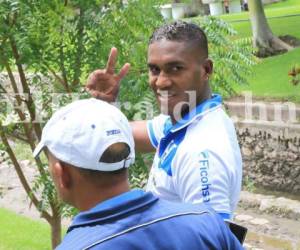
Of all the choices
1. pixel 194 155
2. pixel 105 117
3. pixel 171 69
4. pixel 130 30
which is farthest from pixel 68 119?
pixel 130 30

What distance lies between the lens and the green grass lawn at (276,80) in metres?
10.9

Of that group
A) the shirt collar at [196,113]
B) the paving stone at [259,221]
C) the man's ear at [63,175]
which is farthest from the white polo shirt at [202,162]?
the paving stone at [259,221]

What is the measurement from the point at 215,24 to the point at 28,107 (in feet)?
4.20

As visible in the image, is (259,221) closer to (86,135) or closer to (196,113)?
(196,113)

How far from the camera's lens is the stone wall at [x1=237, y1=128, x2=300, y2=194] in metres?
9.50

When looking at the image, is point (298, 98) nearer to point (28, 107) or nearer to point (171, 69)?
point (28, 107)

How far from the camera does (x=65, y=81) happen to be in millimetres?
3717

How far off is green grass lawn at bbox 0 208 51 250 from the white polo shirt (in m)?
4.10

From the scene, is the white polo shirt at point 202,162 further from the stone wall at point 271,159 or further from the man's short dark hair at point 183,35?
the stone wall at point 271,159

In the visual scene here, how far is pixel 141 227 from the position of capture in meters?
1.66

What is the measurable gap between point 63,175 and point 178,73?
2.48 feet

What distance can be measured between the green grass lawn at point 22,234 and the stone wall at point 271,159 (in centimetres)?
371

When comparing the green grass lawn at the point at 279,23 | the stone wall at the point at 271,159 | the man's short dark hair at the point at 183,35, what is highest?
the man's short dark hair at the point at 183,35

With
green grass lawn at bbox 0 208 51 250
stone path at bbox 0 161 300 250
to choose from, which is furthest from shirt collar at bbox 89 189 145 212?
stone path at bbox 0 161 300 250
